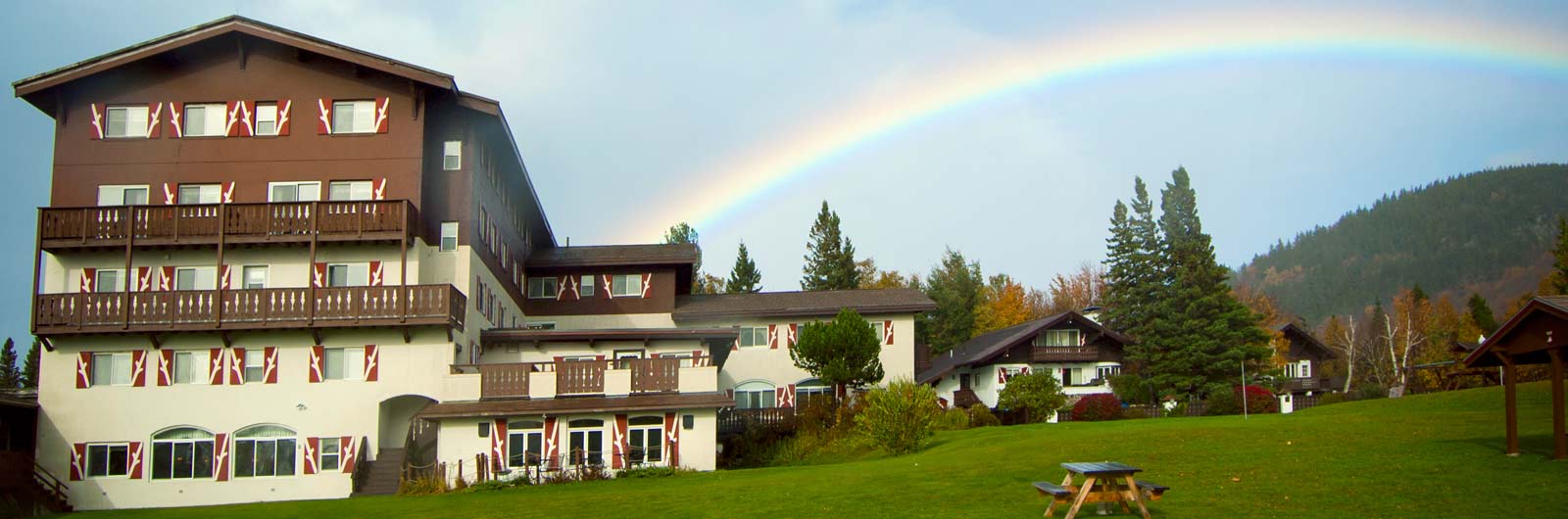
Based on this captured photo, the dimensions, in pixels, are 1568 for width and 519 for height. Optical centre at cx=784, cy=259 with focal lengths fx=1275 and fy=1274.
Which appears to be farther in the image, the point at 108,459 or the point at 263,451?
the point at 263,451

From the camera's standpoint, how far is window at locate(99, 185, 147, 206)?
3947 centimetres

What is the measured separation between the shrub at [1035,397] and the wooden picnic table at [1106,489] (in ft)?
95.7

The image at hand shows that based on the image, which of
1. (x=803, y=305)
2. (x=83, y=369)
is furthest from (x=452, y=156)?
(x=803, y=305)

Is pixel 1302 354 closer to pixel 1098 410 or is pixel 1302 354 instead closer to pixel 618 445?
pixel 1098 410

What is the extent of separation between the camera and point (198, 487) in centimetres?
3753

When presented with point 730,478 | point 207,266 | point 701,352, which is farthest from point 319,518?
point 701,352

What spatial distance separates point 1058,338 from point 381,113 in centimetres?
3572

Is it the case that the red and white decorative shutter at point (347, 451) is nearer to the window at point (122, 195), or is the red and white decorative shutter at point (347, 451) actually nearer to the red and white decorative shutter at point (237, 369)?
the red and white decorative shutter at point (237, 369)

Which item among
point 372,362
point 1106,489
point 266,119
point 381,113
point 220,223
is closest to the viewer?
point 1106,489

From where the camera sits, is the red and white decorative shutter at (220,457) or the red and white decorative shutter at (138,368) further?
the red and white decorative shutter at (138,368)

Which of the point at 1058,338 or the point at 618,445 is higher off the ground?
the point at 1058,338

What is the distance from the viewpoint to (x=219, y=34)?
39.5 meters

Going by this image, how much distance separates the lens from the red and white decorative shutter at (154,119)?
4000cm

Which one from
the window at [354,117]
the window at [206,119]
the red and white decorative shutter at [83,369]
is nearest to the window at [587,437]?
the window at [354,117]
